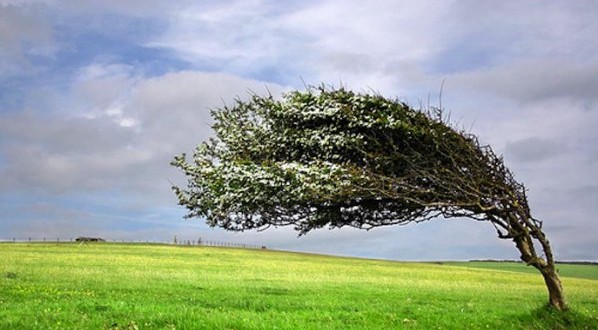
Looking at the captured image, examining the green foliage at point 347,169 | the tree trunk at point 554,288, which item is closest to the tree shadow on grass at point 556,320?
the tree trunk at point 554,288

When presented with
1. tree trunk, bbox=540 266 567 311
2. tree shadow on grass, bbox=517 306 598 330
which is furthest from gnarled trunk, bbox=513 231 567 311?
tree shadow on grass, bbox=517 306 598 330

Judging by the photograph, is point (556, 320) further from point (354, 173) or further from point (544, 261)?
point (354, 173)

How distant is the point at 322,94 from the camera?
81.2 ft

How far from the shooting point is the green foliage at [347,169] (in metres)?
23.2

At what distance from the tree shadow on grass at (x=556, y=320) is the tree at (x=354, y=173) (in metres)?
0.47

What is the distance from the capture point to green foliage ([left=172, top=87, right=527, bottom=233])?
23.2 meters

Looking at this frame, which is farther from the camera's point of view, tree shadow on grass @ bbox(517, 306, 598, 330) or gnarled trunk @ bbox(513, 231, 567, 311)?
gnarled trunk @ bbox(513, 231, 567, 311)

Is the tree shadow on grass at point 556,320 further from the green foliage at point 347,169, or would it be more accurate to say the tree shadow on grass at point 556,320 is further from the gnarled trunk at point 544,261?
the green foliage at point 347,169

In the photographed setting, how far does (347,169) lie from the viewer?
2316 centimetres

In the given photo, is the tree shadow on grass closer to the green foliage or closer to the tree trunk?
the tree trunk

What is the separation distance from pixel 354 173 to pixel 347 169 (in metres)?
0.30

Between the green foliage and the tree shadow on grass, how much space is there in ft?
15.6

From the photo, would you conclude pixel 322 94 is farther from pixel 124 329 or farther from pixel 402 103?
pixel 124 329

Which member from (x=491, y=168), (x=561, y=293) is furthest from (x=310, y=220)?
(x=561, y=293)
